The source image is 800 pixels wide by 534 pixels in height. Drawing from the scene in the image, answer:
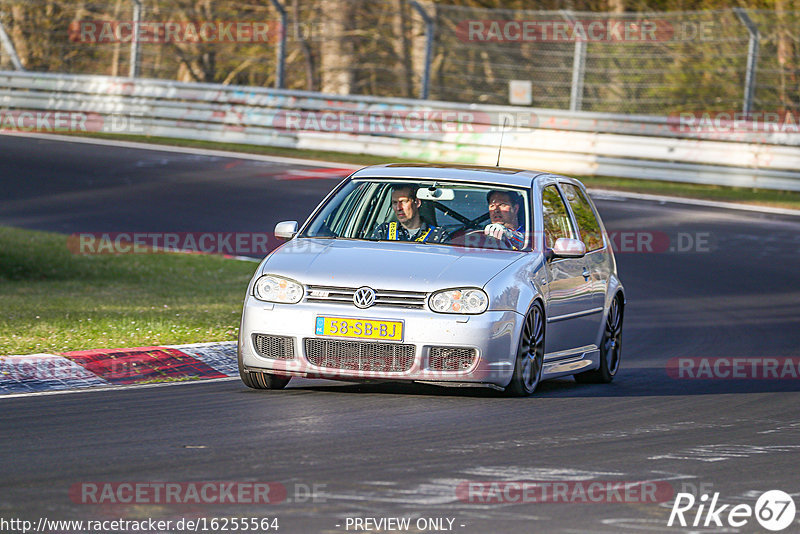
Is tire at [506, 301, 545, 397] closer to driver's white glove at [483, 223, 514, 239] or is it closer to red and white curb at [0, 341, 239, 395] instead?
driver's white glove at [483, 223, 514, 239]

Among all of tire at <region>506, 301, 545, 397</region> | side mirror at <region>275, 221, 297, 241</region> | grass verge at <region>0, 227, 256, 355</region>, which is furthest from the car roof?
grass verge at <region>0, 227, 256, 355</region>

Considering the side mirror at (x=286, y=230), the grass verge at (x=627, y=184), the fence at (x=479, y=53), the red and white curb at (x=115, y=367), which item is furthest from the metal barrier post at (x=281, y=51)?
the side mirror at (x=286, y=230)

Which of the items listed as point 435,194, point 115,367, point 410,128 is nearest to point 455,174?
point 435,194

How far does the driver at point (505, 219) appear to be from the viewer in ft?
29.9

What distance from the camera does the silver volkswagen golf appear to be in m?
8.07

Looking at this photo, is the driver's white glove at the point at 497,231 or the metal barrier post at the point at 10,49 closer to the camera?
the driver's white glove at the point at 497,231

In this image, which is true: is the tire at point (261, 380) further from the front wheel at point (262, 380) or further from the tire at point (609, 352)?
the tire at point (609, 352)

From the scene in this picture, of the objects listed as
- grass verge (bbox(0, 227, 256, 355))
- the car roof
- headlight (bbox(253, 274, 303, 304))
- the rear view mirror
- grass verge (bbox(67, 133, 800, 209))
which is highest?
the car roof

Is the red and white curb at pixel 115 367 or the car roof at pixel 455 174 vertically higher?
the car roof at pixel 455 174

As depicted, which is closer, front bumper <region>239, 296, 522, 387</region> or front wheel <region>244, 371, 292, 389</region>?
front bumper <region>239, 296, 522, 387</region>

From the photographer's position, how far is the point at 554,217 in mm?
9664

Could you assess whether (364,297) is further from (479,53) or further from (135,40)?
(135,40)

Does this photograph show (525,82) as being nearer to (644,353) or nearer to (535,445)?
(644,353)

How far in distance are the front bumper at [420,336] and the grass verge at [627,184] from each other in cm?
1448
